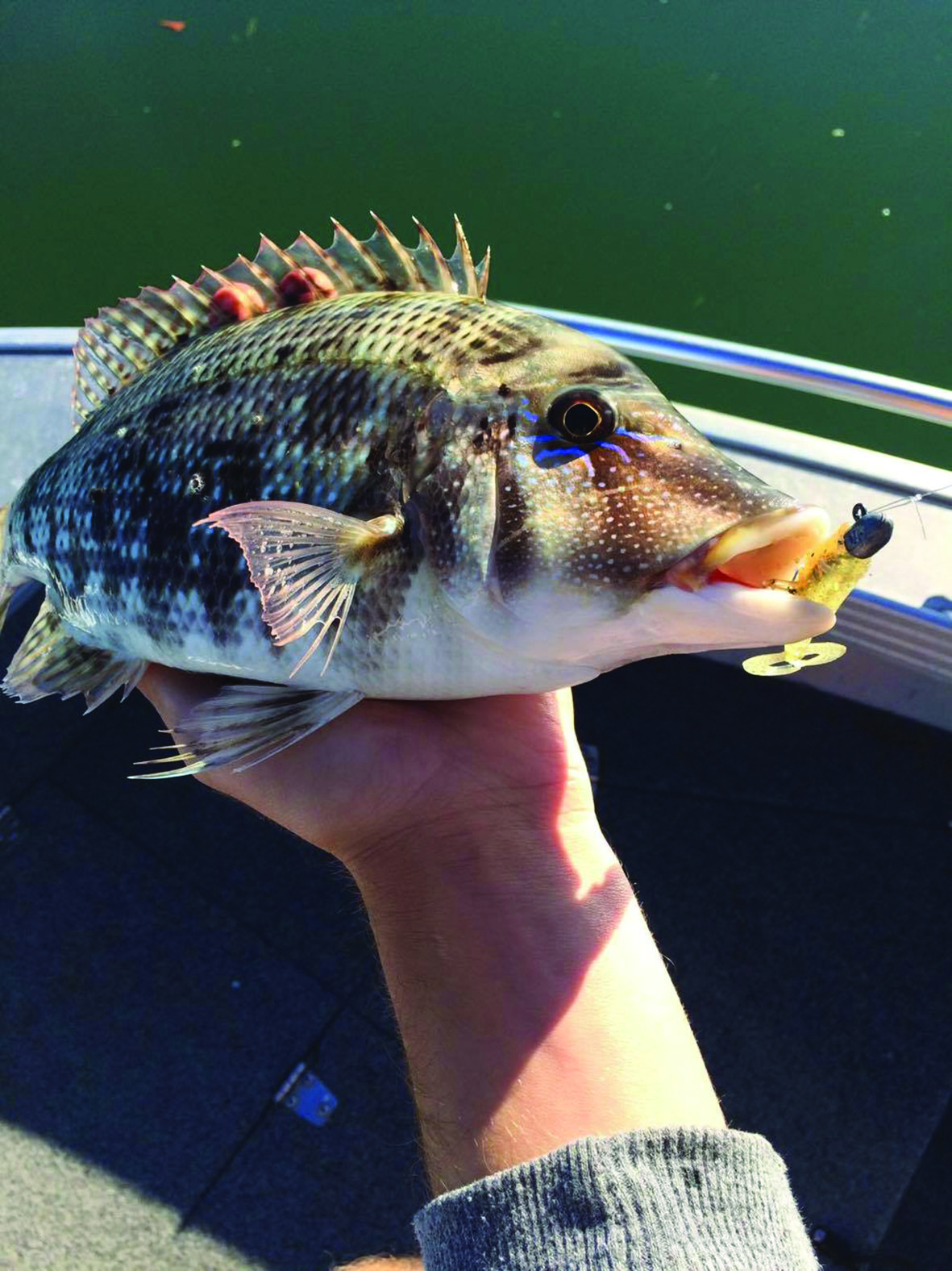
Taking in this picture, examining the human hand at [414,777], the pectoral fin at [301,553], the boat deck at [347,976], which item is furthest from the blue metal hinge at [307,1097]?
the pectoral fin at [301,553]

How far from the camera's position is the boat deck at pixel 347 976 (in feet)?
8.95

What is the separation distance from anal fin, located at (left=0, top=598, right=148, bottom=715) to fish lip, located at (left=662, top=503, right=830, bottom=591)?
1.35 metres

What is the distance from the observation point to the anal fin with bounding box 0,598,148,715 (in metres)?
2.21

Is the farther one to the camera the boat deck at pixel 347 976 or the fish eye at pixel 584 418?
the boat deck at pixel 347 976

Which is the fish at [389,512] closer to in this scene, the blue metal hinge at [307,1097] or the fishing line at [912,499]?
the fishing line at [912,499]

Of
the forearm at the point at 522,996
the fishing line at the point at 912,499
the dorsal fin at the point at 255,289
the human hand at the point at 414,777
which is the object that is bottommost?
the forearm at the point at 522,996

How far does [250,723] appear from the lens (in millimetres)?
1809

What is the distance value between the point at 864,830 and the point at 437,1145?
89.0 inches

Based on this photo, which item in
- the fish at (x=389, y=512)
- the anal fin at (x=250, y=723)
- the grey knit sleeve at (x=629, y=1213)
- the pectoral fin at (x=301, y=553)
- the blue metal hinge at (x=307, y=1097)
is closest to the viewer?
the grey knit sleeve at (x=629, y=1213)

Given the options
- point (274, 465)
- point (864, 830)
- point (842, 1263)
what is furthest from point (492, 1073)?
point (864, 830)

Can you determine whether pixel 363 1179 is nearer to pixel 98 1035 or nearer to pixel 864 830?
pixel 98 1035

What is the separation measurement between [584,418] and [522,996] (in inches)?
39.7

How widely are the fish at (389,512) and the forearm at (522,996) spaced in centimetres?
39

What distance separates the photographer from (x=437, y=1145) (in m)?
1.59
